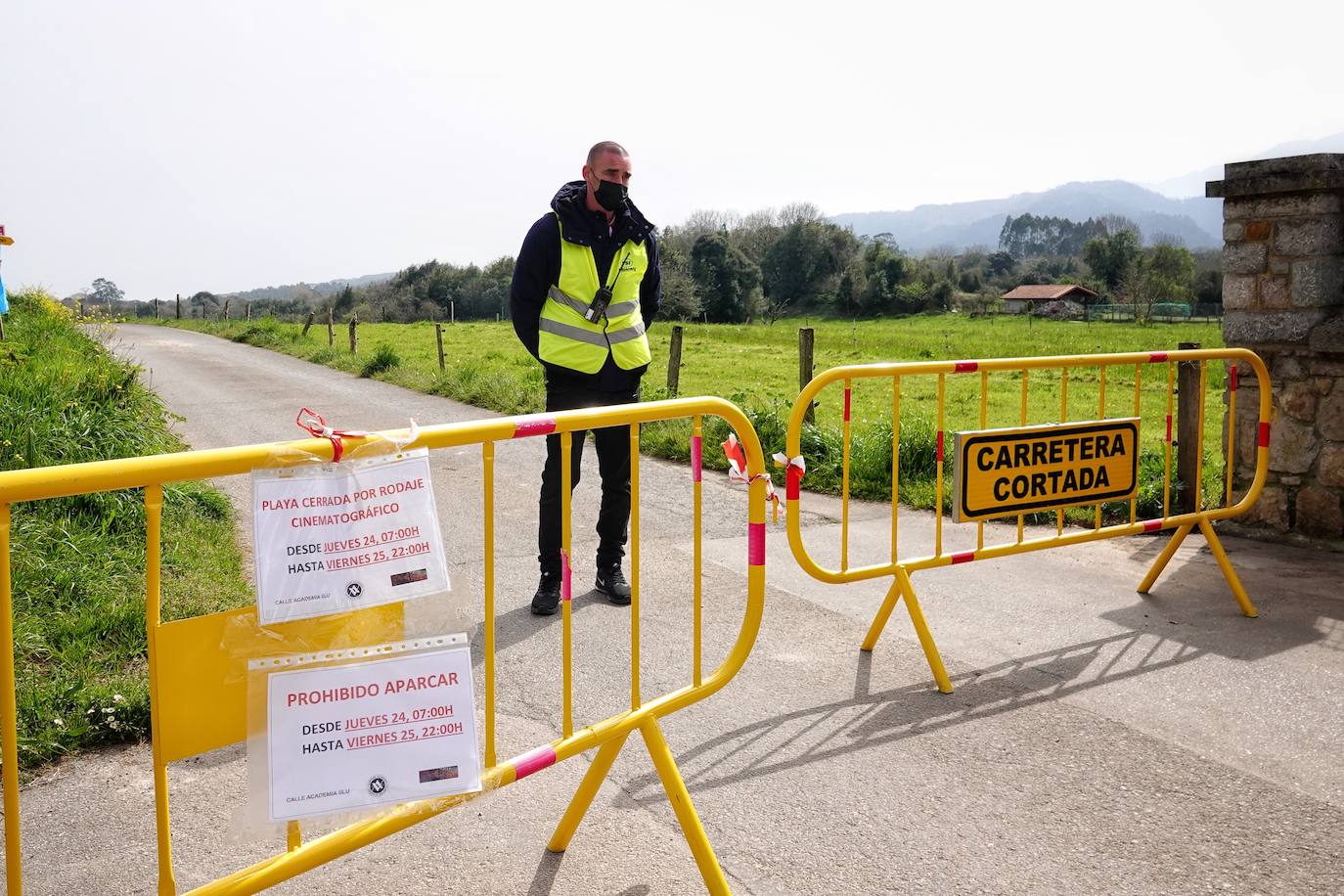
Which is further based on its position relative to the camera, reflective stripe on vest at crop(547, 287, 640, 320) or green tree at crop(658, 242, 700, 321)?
green tree at crop(658, 242, 700, 321)

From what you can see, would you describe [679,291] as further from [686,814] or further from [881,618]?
[686,814]

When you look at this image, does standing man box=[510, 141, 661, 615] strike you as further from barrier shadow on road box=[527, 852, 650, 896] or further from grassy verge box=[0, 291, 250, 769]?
barrier shadow on road box=[527, 852, 650, 896]

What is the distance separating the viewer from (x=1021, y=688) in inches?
185

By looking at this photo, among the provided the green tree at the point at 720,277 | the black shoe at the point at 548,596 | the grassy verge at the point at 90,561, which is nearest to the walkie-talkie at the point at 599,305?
the black shoe at the point at 548,596

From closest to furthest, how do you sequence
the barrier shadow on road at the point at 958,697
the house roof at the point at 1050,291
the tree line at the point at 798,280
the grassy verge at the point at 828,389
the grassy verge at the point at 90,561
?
the barrier shadow on road at the point at 958,697, the grassy verge at the point at 90,561, the grassy verge at the point at 828,389, the tree line at the point at 798,280, the house roof at the point at 1050,291

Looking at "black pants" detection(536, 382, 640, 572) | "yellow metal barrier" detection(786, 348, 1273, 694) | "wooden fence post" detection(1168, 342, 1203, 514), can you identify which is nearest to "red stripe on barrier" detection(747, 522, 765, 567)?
"yellow metal barrier" detection(786, 348, 1273, 694)

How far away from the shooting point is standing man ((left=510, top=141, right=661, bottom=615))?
215 inches

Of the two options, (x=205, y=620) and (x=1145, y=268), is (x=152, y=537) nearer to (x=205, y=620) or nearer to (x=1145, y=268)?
(x=205, y=620)

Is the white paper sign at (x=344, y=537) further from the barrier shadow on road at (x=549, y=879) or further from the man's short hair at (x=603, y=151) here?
the man's short hair at (x=603, y=151)

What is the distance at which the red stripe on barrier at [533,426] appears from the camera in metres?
2.78

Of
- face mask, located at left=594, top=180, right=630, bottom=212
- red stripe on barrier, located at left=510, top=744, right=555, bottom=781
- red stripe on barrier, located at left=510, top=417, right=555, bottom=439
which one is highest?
face mask, located at left=594, top=180, right=630, bottom=212

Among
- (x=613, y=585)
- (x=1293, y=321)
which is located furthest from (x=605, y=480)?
(x=1293, y=321)

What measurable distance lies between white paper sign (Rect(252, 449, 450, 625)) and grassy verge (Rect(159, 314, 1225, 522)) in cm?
485

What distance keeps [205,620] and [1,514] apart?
0.42 metres
